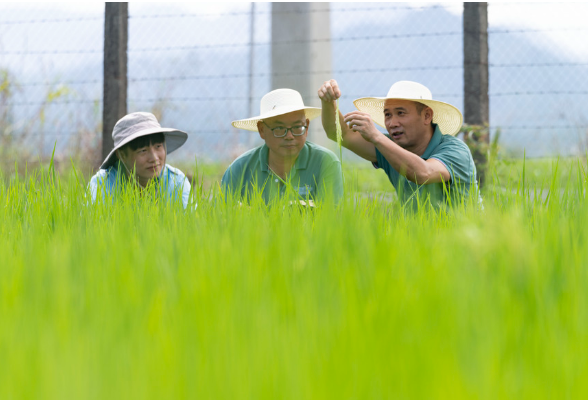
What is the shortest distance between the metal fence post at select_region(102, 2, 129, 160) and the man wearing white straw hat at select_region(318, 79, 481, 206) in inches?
94.6

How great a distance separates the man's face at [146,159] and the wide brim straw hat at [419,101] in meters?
1.12

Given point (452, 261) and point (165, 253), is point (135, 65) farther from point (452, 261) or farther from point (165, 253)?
point (452, 261)

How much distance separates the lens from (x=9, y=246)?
136cm

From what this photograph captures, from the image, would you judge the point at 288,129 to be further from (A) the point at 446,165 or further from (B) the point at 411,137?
(A) the point at 446,165

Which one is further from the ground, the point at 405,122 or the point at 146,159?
the point at 405,122

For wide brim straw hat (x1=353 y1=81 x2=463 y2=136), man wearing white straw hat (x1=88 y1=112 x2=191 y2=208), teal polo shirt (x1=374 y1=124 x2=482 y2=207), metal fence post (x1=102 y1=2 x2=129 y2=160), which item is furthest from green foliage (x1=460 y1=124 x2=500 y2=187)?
metal fence post (x1=102 y1=2 x2=129 y2=160)

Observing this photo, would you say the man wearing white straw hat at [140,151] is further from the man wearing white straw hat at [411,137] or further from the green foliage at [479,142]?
the green foliage at [479,142]

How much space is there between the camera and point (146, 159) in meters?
2.93

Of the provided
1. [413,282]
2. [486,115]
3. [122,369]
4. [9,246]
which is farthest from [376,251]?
[486,115]

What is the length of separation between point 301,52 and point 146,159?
5.58 metres

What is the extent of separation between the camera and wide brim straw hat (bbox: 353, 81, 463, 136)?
9.30 feet

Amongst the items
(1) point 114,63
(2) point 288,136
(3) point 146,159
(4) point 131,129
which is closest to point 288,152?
(2) point 288,136

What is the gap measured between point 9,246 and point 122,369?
83 cm

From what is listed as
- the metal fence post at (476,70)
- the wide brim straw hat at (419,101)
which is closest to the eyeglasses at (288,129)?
the wide brim straw hat at (419,101)
